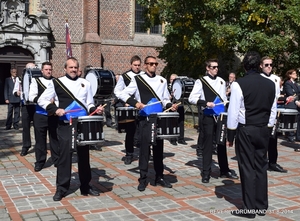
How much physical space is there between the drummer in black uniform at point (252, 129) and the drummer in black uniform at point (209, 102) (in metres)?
1.70

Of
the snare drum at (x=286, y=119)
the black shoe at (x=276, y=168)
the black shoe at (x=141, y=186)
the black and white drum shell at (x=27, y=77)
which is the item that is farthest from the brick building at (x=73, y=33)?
the black shoe at (x=141, y=186)

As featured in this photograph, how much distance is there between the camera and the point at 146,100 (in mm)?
→ 6785

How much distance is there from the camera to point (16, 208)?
18.6 feet

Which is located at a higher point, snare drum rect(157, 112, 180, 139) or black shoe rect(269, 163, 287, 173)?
snare drum rect(157, 112, 180, 139)

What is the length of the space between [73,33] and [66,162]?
67.5ft

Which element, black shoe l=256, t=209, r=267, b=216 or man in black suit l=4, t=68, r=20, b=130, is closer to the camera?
black shoe l=256, t=209, r=267, b=216

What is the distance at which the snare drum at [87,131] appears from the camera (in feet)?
19.5

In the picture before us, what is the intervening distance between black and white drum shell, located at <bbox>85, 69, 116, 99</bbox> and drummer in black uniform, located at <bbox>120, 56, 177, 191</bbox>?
4.44 meters

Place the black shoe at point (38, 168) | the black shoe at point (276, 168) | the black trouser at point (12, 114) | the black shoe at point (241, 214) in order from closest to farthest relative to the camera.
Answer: the black shoe at point (241, 214)
the black shoe at point (38, 168)
the black shoe at point (276, 168)
the black trouser at point (12, 114)

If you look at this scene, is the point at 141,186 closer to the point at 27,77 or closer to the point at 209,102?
the point at 209,102

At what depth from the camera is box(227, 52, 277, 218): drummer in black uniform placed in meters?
5.30

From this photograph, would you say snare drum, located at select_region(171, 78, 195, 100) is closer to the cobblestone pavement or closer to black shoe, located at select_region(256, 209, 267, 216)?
the cobblestone pavement

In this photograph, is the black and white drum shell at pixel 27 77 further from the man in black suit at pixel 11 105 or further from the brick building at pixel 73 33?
the brick building at pixel 73 33

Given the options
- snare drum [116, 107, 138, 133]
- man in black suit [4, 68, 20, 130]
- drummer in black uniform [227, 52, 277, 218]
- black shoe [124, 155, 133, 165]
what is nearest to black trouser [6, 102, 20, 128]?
man in black suit [4, 68, 20, 130]
